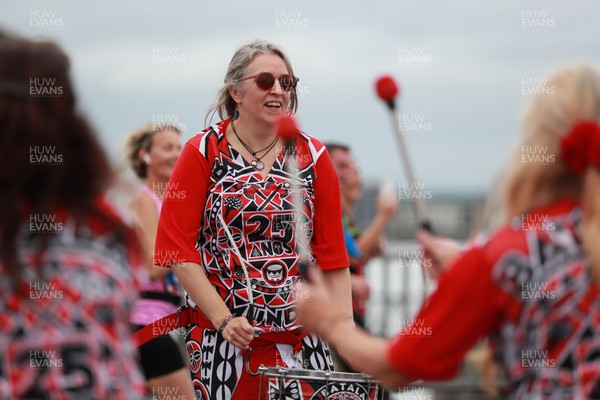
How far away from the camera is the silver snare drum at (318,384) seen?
4555mm

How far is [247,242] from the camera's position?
4.98m

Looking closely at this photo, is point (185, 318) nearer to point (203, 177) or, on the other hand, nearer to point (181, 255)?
point (181, 255)

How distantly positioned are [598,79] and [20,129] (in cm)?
156

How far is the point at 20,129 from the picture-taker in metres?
2.70

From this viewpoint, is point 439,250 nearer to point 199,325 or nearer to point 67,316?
point 67,316

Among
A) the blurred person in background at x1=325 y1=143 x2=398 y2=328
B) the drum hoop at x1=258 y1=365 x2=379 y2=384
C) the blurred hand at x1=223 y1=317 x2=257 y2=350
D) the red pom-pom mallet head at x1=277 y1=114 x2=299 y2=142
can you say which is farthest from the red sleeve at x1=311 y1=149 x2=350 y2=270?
the blurred person in background at x1=325 y1=143 x2=398 y2=328

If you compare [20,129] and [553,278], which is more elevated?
[20,129]

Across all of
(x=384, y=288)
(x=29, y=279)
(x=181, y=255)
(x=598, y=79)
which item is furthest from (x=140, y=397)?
(x=384, y=288)

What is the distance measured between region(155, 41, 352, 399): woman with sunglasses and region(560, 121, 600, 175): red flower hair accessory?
2.12m

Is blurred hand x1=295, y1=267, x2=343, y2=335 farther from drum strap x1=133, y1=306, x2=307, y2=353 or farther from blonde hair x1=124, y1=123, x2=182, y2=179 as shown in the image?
blonde hair x1=124, y1=123, x2=182, y2=179

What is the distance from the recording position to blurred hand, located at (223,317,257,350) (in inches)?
193

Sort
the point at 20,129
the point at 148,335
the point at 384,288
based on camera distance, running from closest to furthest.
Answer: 1. the point at 20,129
2. the point at 148,335
3. the point at 384,288

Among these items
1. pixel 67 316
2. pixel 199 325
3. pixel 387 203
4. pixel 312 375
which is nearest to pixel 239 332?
pixel 199 325

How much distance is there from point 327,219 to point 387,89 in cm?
192
